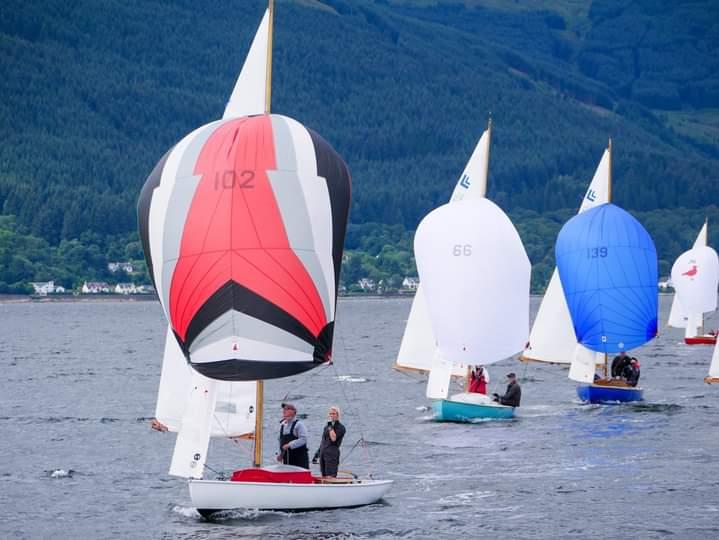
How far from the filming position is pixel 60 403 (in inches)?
2462

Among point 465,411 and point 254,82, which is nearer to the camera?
point 254,82

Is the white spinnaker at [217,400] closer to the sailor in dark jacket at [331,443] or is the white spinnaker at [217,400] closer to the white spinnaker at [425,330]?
the sailor in dark jacket at [331,443]

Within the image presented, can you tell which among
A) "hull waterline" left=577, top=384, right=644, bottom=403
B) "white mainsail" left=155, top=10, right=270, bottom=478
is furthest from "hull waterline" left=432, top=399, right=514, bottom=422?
"white mainsail" left=155, top=10, right=270, bottom=478

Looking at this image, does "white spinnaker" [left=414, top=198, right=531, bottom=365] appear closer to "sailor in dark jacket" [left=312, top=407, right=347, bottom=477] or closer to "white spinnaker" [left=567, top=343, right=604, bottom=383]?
"white spinnaker" [left=567, top=343, right=604, bottom=383]

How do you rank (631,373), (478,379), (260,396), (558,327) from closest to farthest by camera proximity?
(260,396) < (478,379) < (631,373) < (558,327)

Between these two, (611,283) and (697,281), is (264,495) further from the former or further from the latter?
(697,281)

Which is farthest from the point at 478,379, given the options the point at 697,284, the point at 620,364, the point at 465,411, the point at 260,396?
the point at 697,284

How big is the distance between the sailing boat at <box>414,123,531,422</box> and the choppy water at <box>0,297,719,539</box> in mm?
2180

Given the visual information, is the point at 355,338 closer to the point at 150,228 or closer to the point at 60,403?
the point at 60,403

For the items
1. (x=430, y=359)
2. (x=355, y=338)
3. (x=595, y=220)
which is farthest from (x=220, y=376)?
(x=355, y=338)

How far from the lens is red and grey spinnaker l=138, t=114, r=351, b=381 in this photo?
2788 cm

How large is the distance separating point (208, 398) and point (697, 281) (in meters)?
77.3

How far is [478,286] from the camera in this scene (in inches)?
1789

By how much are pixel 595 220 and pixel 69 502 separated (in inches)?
Answer: 938
